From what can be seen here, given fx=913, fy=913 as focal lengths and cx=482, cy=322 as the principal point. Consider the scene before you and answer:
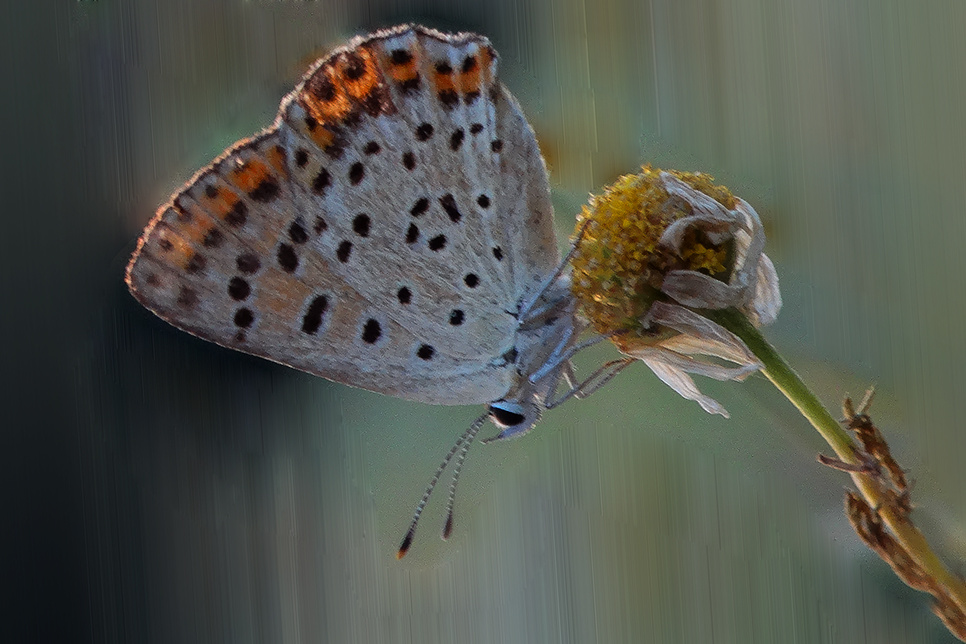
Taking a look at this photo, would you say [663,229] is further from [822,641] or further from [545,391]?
[822,641]

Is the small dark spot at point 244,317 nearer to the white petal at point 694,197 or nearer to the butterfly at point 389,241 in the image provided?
the butterfly at point 389,241

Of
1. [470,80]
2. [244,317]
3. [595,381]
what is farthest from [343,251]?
[595,381]

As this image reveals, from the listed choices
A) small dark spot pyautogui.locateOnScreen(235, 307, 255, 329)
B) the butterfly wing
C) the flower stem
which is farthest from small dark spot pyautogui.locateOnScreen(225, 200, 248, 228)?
the flower stem

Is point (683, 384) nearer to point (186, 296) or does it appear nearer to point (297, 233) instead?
point (297, 233)

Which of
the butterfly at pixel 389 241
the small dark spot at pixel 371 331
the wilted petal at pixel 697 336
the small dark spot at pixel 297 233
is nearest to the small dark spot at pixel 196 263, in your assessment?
the butterfly at pixel 389 241

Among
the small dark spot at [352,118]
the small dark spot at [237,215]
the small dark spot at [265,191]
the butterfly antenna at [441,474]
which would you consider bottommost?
the butterfly antenna at [441,474]

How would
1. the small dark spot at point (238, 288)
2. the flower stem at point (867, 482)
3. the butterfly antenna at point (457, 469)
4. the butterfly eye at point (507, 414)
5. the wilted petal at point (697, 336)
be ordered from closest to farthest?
the flower stem at point (867, 482) < the wilted petal at point (697, 336) < the small dark spot at point (238, 288) < the butterfly eye at point (507, 414) < the butterfly antenna at point (457, 469)

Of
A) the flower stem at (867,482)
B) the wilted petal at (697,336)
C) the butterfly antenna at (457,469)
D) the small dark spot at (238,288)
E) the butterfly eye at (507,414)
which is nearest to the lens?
the flower stem at (867,482)
